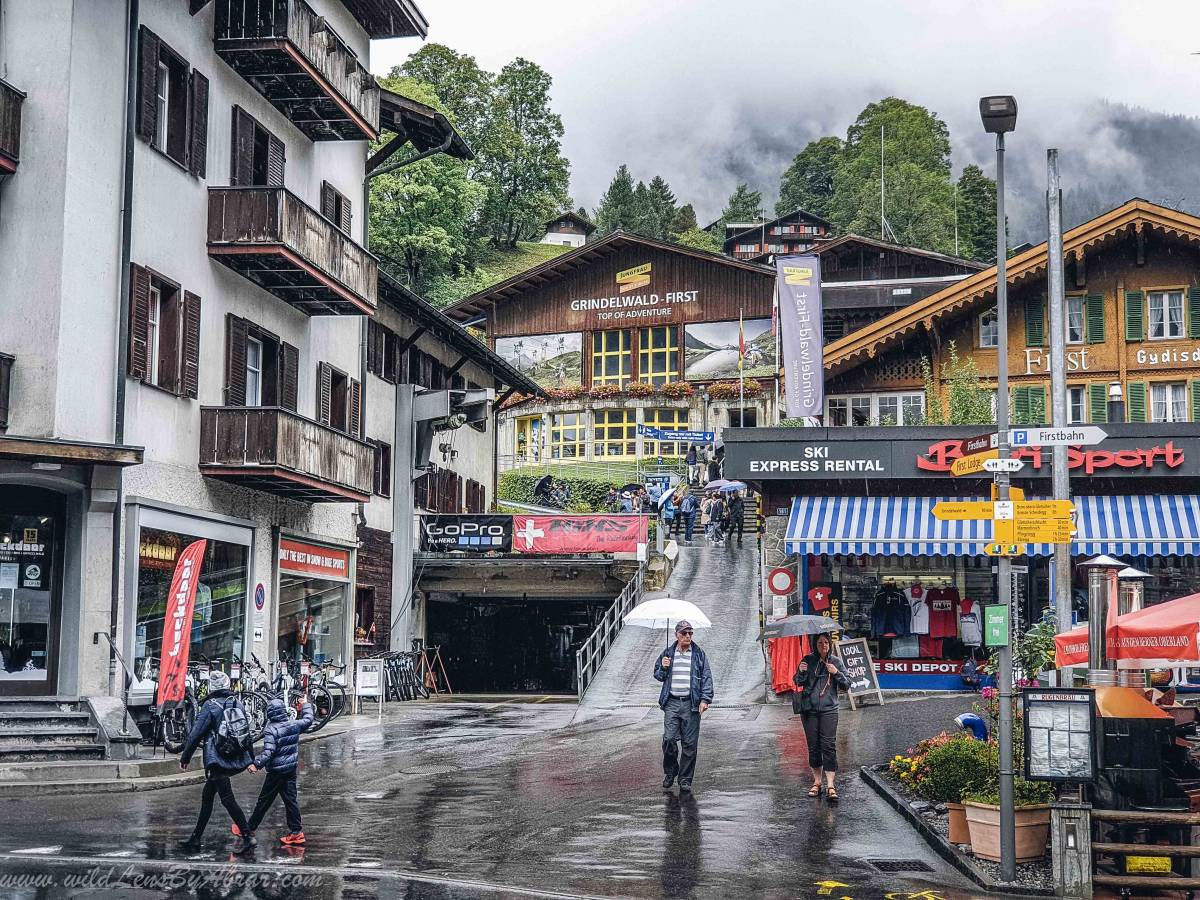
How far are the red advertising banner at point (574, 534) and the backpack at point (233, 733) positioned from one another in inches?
925

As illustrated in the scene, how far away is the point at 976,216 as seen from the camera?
392 ft

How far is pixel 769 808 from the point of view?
1634cm

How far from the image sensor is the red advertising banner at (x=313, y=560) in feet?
93.6

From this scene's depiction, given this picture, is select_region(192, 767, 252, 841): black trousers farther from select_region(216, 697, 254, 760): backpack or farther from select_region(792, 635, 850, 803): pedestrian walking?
select_region(792, 635, 850, 803): pedestrian walking

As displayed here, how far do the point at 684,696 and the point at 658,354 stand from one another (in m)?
44.3

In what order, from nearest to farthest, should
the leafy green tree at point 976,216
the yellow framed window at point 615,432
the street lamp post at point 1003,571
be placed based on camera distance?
the street lamp post at point 1003,571, the yellow framed window at point 615,432, the leafy green tree at point 976,216

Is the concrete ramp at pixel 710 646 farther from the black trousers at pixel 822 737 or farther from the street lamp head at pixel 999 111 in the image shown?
the street lamp head at pixel 999 111

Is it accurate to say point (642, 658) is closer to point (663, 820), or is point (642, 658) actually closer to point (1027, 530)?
point (663, 820)

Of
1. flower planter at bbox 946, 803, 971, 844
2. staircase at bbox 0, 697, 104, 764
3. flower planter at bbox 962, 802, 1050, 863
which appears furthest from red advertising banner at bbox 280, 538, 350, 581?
flower planter at bbox 962, 802, 1050, 863

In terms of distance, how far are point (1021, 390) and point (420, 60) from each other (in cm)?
8670

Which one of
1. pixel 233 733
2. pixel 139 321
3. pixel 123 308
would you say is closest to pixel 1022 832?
pixel 233 733

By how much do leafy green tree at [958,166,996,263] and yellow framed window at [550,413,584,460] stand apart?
50773mm

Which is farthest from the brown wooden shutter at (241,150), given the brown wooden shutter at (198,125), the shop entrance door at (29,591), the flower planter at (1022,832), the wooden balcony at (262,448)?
the flower planter at (1022,832)

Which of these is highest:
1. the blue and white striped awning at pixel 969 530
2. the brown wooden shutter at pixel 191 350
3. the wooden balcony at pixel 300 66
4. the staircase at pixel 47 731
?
the wooden balcony at pixel 300 66
